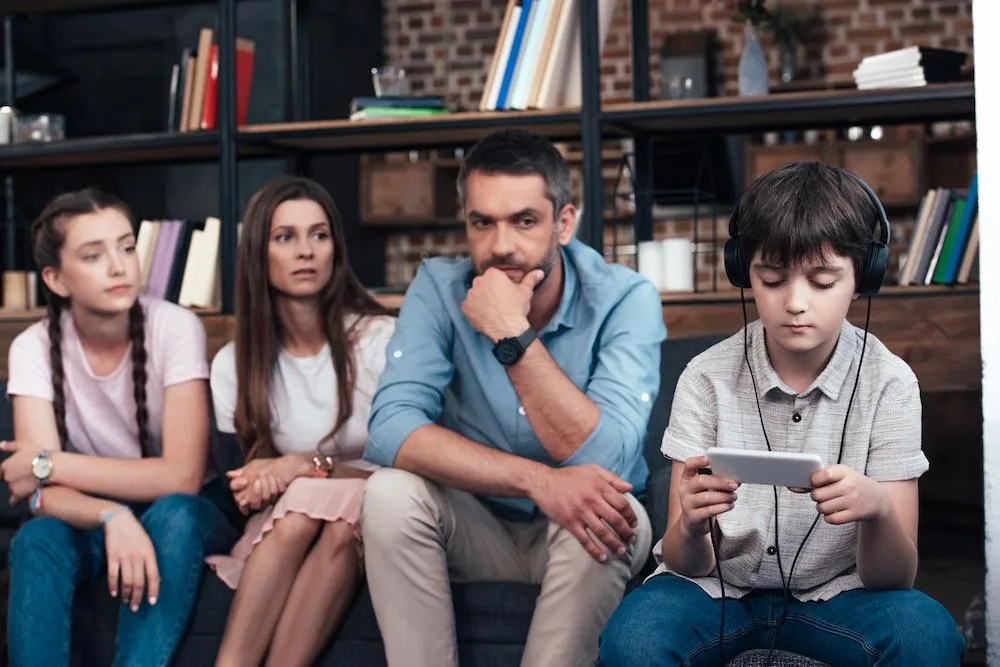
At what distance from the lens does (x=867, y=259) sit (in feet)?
5.11

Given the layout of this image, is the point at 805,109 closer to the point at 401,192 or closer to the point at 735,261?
the point at 735,261

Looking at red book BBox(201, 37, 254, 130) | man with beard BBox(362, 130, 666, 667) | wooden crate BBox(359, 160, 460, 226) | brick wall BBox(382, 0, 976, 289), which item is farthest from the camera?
wooden crate BBox(359, 160, 460, 226)

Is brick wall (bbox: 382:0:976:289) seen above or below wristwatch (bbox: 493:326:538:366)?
above

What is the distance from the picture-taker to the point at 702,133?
346 centimetres

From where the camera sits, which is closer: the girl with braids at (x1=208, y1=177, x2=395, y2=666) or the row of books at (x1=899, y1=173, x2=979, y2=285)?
the girl with braids at (x1=208, y1=177, x2=395, y2=666)

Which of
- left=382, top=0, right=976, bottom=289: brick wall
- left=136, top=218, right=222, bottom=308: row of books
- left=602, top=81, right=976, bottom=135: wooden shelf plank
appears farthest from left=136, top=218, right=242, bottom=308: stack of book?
left=382, top=0, right=976, bottom=289: brick wall

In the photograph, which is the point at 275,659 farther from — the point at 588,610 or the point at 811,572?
the point at 811,572

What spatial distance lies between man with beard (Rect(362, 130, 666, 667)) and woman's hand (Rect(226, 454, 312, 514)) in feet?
0.83

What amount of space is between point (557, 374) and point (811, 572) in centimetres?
59

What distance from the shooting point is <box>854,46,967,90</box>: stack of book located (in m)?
3.09

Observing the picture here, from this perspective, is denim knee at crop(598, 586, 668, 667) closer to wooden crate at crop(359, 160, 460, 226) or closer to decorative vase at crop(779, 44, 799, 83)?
wooden crate at crop(359, 160, 460, 226)

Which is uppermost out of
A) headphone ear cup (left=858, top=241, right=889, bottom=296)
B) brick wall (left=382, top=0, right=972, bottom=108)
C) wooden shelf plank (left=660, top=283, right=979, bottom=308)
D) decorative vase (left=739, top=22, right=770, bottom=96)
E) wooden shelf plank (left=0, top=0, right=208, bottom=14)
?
brick wall (left=382, top=0, right=972, bottom=108)

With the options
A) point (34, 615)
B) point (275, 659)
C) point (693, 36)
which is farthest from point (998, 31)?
point (693, 36)

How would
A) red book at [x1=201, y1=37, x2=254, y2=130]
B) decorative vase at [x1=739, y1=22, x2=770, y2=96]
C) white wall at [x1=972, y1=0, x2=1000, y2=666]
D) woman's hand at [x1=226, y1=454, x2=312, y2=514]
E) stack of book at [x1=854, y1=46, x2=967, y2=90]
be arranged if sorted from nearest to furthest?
1. white wall at [x1=972, y1=0, x2=1000, y2=666]
2. woman's hand at [x1=226, y1=454, x2=312, y2=514]
3. stack of book at [x1=854, y1=46, x2=967, y2=90]
4. decorative vase at [x1=739, y1=22, x2=770, y2=96]
5. red book at [x1=201, y1=37, x2=254, y2=130]
